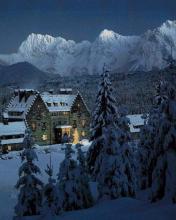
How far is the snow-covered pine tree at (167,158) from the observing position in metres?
22.9

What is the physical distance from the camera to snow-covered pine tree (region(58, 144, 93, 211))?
3050cm

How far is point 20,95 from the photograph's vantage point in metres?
99.4

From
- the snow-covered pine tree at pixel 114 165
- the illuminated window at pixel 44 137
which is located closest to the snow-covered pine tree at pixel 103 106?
the snow-covered pine tree at pixel 114 165

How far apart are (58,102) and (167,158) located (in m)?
79.0

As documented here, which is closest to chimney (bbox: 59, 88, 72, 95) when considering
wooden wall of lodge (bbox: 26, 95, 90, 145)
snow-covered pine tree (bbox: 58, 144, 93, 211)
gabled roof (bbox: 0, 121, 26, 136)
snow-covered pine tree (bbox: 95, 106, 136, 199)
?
wooden wall of lodge (bbox: 26, 95, 90, 145)

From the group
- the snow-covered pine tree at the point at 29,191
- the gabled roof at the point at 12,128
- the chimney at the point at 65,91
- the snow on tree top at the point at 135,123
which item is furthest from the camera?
the chimney at the point at 65,91

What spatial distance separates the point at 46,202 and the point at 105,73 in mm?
19138

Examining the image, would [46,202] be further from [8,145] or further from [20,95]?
[20,95]

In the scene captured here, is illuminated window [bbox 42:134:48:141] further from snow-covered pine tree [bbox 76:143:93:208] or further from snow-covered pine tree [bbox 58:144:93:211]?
snow-covered pine tree [bbox 58:144:93:211]

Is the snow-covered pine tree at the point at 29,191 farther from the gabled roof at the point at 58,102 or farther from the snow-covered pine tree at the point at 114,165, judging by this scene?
the gabled roof at the point at 58,102

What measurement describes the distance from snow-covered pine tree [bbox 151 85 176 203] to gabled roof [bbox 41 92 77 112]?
7568 cm

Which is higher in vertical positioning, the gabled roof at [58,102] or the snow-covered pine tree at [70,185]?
the gabled roof at [58,102]


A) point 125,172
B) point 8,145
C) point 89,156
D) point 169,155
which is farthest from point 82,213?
point 8,145

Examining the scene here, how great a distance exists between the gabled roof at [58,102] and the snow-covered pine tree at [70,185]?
68156 mm
